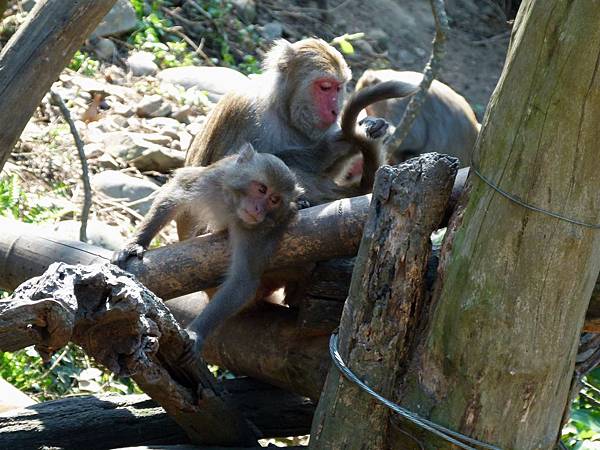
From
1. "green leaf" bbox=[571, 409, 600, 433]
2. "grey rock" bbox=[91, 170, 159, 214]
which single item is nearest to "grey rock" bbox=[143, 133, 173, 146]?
"grey rock" bbox=[91, 170, 159, 214]

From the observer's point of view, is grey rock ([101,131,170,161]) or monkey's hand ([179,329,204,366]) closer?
monkey's hand ([179,329,204,366])

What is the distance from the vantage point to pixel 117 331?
137 inches

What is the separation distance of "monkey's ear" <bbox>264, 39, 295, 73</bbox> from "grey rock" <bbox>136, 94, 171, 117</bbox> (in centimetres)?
374

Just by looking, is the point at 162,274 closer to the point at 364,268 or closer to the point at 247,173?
the point at 247,173

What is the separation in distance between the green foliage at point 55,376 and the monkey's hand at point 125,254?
241 centimetres

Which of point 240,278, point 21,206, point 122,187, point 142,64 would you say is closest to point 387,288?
point 240,278

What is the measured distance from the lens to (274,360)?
4.53 meters

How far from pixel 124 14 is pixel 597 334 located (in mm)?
8631

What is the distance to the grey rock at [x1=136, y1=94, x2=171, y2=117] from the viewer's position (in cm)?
1005

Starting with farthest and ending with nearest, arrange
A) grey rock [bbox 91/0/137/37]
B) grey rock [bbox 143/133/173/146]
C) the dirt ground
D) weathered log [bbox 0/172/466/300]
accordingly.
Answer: the dirt ground
grey rock [bbox 91/0/137/37]
grey rock [bbox 143/133/173/146]
weathered log [bbox 0/172/466/300]

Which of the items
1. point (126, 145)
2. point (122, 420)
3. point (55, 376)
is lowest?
point (55, 376)

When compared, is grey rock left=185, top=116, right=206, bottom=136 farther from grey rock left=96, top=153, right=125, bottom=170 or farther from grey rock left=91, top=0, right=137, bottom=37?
grey rock left=91, top=0, right=137, bottom=37

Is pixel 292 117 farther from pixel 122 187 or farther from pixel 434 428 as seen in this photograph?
pixel 434 428

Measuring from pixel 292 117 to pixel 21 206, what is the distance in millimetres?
2808
